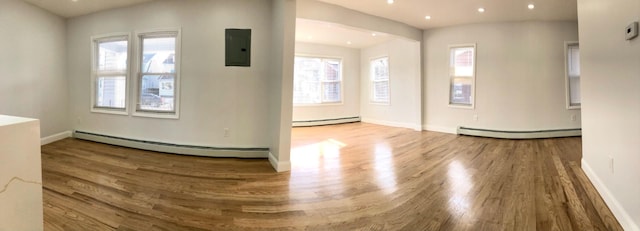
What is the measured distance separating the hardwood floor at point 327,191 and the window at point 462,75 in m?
1.84

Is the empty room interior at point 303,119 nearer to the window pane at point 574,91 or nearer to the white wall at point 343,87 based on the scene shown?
the window pane at point 574,91

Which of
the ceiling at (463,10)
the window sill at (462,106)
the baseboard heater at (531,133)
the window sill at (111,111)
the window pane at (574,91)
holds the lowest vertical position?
the baseboard heater at (531,133)

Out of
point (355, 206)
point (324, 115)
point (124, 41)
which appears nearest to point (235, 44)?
point (124, 41)

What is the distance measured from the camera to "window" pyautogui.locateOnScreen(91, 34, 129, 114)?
4445 mm

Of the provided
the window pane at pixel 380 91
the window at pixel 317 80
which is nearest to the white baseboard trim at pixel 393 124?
the window pane at pixel 380 91

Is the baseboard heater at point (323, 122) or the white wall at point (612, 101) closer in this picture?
the white wall at point (612, 101)

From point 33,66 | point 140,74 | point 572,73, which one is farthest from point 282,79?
point 572,73

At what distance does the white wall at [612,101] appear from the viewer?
68.3 inches

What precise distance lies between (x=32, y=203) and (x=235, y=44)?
2.82 m

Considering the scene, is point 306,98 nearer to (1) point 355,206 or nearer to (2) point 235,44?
(2) point 235,44

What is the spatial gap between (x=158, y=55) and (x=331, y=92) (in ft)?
15.3

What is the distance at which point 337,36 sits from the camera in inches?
254

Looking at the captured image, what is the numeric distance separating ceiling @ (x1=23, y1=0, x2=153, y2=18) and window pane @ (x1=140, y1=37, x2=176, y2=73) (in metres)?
0.65

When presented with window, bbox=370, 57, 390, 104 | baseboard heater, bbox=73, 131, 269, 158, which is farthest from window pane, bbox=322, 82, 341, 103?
baseboard heater, bbox=73, 131, 269, 158
